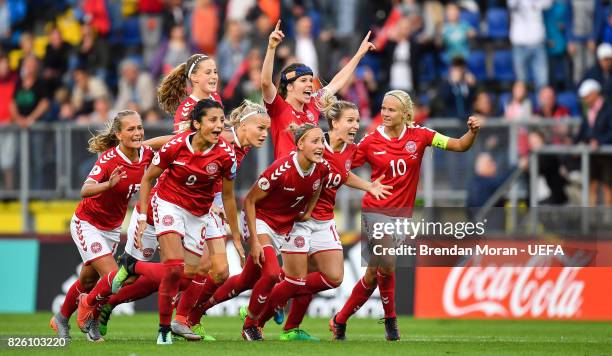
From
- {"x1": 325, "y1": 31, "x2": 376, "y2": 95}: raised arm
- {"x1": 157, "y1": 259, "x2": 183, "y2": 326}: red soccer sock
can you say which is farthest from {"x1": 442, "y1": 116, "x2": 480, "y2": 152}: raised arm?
{"x1": 157, "y1": 259, "x2": 183, "y2": 326}: red soccer sock

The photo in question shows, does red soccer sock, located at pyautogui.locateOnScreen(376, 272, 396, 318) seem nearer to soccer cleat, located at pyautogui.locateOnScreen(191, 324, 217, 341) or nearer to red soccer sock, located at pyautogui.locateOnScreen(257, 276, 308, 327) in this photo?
red soccer sock, located at pyautogui.locateOnScreen(257, 276, 308, 327)

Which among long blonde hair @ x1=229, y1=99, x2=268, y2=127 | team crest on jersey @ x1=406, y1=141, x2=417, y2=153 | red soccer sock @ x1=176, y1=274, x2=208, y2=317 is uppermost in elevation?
long blonde hair @ x1=229, y1=99, x2=268, y2=127

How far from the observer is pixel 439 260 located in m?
15.5

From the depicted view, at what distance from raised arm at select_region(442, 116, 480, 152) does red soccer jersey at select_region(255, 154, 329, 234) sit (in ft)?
4.50

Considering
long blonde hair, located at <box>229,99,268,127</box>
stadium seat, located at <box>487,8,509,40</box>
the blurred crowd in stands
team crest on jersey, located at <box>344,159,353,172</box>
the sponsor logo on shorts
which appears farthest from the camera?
stadium seat, located at <box>487,8,509,40</box>

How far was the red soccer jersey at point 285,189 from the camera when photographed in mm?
13562

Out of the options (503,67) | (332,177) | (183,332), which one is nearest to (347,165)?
(332,177)

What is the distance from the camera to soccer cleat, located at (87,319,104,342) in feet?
45.5

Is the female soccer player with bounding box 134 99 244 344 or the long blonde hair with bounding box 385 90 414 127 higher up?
the long blonde hair with bounding box 385 90 414 127

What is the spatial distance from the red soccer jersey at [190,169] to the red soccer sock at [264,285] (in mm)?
853

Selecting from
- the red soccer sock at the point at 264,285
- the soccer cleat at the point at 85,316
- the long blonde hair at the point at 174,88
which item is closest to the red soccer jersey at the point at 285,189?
the red soccer sock at the point at 264,285

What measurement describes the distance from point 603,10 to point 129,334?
33.9ft

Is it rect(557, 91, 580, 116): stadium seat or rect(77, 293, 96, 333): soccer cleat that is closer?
rect(77, 293, 96, 333): soccer cleat

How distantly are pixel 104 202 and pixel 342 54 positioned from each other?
9.08 meters
